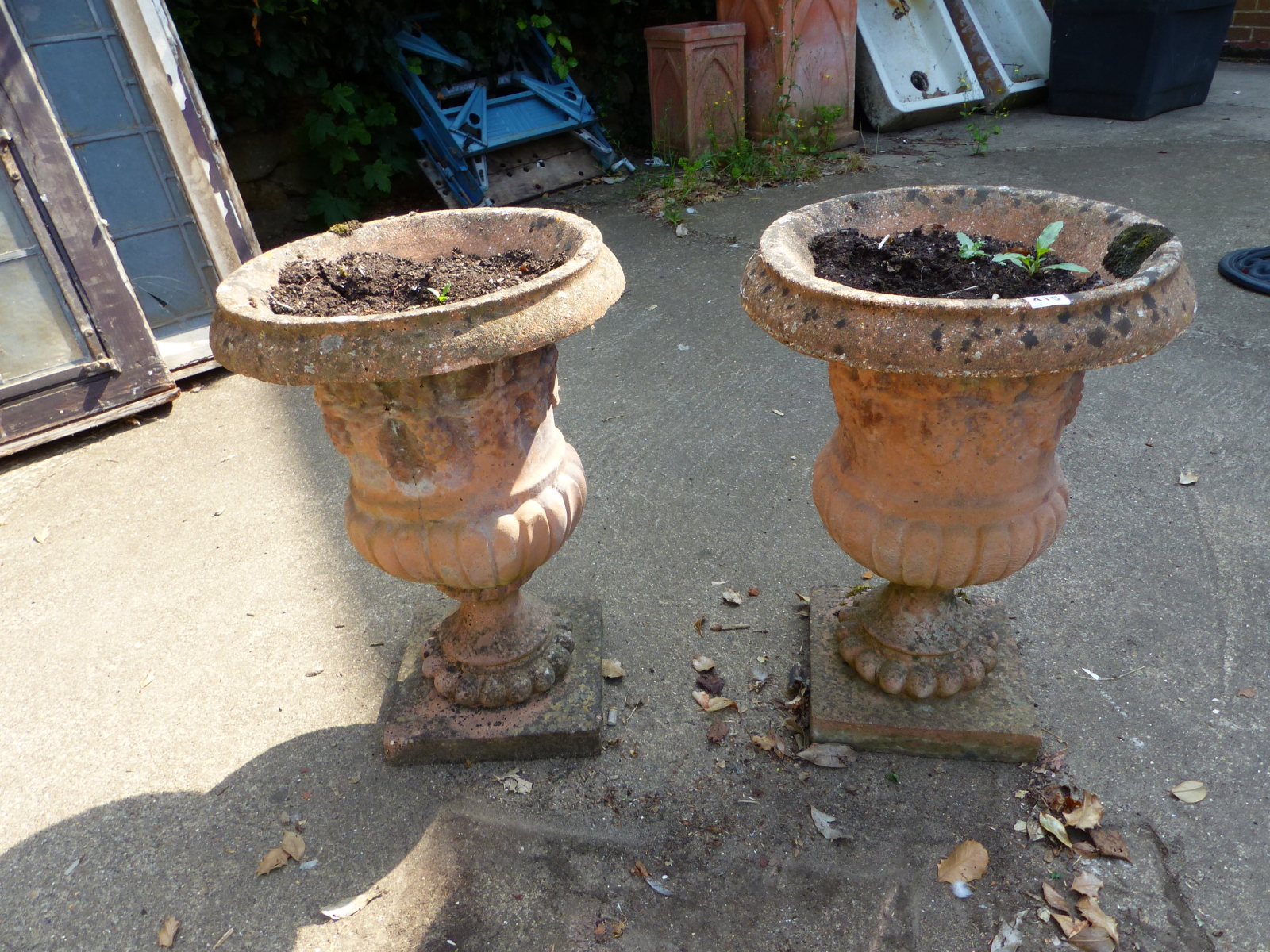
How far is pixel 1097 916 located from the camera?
5.08ft

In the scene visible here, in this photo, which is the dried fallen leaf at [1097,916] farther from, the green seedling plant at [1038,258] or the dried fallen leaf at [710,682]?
the green seedling plant at [1038,258]

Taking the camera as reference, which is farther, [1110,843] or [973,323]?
[1110,843]

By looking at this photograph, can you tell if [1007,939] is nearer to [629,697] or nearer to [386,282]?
[629,697]

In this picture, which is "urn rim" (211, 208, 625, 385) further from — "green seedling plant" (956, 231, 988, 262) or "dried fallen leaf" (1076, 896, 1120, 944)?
"dried fallen leaf" (1076, 896, 1120, 944)

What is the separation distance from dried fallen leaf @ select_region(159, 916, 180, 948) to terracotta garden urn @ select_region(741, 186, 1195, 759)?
1430mm

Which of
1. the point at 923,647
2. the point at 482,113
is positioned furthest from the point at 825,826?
the point at 482,113

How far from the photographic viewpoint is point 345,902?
169 cm

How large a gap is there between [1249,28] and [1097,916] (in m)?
8.74

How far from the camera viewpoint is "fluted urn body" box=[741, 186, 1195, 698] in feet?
4.30

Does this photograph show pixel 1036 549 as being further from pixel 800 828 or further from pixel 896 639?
pixel 800 828

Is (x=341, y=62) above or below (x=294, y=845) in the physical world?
above

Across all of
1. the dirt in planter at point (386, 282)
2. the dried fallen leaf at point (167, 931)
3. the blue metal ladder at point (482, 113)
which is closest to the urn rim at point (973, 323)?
the dirt in planter at point (386, 282)

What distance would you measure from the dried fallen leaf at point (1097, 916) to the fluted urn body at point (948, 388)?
0.48 meters

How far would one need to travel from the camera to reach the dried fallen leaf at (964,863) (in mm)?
1649
